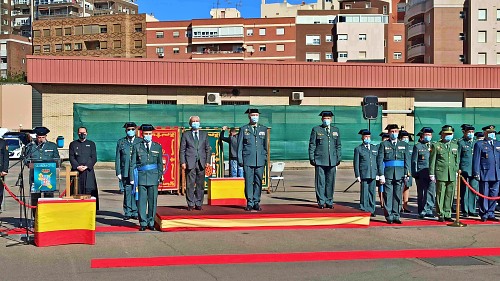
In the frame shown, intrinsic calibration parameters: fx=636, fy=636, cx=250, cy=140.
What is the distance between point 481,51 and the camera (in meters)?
78.1

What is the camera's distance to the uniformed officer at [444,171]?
13.8 metres

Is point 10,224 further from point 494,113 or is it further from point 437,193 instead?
point 494,113

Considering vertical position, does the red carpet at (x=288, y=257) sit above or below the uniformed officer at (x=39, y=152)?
below

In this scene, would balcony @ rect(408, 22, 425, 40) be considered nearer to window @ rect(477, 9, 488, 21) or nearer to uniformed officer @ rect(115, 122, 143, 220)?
window @ rect(477, 9, 488, 21)

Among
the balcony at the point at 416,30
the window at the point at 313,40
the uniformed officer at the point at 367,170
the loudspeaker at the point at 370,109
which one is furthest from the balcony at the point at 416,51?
the uniformed officer at the point at 367,170

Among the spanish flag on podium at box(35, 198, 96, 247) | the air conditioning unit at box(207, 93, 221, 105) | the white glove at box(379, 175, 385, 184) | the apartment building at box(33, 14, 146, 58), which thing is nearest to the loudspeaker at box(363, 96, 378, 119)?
the air conditioning unit at box(207, 93, 221, 105)

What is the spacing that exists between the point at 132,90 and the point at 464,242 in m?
22.3

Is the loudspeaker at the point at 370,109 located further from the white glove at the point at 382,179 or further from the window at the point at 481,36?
the window at the point at 481,36

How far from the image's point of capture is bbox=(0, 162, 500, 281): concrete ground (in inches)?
345

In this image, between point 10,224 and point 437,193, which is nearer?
point 10,224

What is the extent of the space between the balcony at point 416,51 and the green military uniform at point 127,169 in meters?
74.0

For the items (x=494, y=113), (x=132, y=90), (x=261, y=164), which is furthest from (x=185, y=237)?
(x=494, y=113)

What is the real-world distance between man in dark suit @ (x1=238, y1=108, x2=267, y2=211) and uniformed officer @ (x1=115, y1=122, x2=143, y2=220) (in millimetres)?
2112

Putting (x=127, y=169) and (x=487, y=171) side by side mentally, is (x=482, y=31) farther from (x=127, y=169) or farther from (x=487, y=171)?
(x=127, y=169)
